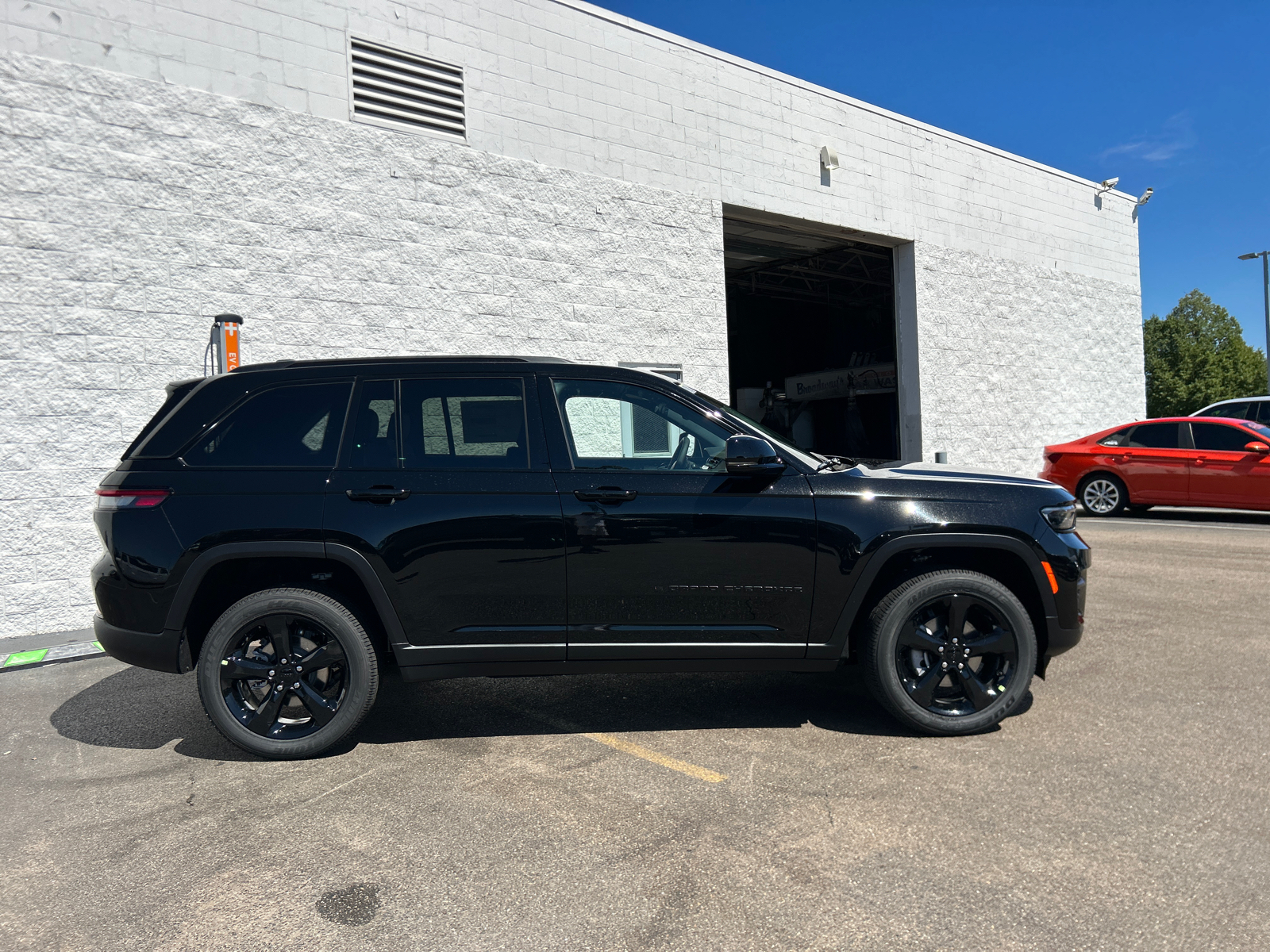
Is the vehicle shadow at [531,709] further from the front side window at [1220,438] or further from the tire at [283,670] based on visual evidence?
the front side window at [1220,438]

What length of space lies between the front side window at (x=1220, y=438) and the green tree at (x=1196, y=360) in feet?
197

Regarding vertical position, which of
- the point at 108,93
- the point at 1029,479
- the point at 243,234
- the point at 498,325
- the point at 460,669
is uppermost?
the point at 108,93

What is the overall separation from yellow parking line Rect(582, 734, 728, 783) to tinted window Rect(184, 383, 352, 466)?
6.17 ft

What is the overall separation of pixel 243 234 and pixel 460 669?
17.8 ft

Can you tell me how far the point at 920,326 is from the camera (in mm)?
14297

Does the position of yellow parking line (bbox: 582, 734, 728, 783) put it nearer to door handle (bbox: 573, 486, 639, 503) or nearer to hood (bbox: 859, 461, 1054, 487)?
door handle (bbox: 573, 486, 639, 503)

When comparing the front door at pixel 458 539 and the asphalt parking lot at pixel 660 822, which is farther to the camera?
the front door at pixel 458 539

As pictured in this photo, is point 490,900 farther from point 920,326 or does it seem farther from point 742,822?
point 920,326

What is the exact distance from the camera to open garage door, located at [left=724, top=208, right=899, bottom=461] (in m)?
20.5

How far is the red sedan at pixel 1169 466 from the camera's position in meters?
11.2

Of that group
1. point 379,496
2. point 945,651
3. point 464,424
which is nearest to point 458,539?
point 379,496

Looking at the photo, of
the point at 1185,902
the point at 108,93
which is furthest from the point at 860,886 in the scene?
the point at 108,93

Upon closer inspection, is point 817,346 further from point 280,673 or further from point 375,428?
point 280,673

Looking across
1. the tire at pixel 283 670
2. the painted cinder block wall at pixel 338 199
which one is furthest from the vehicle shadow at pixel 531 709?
the painted cinder block wall at pixel 338 199
